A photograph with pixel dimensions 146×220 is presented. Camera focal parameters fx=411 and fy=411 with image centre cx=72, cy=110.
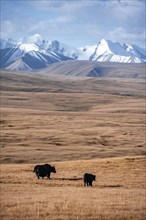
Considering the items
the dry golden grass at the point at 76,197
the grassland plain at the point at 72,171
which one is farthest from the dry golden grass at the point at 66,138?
the dry golden grass at the point at 76,197

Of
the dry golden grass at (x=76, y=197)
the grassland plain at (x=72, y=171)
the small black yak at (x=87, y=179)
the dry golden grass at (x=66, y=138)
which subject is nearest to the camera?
the dry golden grass at (x=76, y=197)

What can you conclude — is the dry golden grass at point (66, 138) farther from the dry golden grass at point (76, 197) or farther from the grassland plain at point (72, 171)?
the dry golden grass at point (76, 197)

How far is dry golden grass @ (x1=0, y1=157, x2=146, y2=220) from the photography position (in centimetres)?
1570

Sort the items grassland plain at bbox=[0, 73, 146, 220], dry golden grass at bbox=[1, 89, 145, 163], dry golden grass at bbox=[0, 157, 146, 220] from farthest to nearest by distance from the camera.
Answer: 1. dry golden grass at bbox=[1, 89, 145, 163]
2. grassland plain at bbox=[0, 73, 146, 220]
3. dry golden grass at bbox=[0, 157, 146, 220]

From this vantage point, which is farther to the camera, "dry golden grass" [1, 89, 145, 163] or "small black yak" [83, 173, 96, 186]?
"dry golden grass" [1, 89, 145, 163]

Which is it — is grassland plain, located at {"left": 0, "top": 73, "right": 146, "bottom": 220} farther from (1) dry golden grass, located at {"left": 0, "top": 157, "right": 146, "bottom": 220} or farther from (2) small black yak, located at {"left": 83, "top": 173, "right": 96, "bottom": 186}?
(2) small black yak, located at {"left": 83, "top": 173, "right": 96, "bottom": 186}

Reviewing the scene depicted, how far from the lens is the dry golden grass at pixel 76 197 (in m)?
15.7

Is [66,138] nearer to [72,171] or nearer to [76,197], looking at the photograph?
[72,171]

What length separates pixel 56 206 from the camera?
56.0 ft

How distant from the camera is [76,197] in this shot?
19.8 m

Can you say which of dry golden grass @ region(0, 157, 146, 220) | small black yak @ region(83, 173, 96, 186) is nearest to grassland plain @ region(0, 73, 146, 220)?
→ dry golden grass @ region(0, 157, 146, 220)

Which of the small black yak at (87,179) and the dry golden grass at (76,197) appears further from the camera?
the small black yak at (87,179)

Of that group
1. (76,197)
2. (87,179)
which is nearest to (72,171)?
(87,179)

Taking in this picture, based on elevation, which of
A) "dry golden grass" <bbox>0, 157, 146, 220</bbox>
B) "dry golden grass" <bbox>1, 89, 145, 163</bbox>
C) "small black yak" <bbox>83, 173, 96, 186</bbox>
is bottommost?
"dry golden grass" <bbox>0, 157, 146, 220</bbox>
